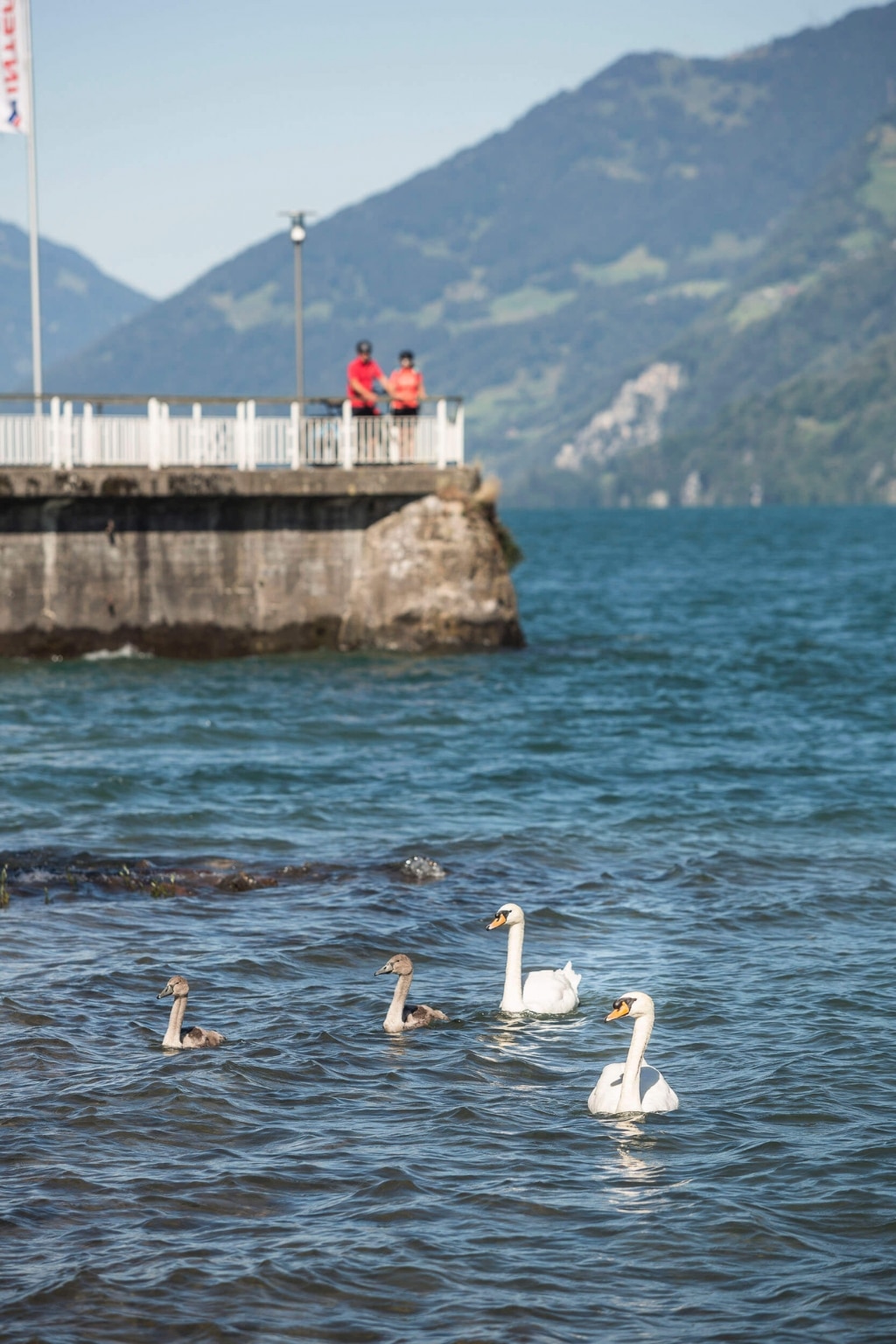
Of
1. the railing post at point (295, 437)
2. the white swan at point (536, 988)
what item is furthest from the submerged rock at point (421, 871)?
the railing post at point (295, 437)

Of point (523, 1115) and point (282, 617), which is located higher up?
point (282, 617)

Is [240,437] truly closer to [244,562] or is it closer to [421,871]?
[244,562]

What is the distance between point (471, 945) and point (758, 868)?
3984mm

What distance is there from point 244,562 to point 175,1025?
19.4m

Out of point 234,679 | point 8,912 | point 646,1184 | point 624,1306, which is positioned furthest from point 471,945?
point 234,679

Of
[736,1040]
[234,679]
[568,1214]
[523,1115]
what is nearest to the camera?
[568,1214]

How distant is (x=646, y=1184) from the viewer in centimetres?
919

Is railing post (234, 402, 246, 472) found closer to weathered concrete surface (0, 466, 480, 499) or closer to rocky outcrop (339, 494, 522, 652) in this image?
weathered concrete surface (0, 466, 480, 499)

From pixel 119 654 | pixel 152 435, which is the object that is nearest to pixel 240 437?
pixel 152 435

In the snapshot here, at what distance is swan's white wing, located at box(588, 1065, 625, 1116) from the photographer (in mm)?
10086

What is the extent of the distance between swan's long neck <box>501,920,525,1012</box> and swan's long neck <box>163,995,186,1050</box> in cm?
248

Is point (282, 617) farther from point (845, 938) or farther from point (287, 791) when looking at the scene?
point (845, 938)

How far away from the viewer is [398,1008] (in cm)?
1165

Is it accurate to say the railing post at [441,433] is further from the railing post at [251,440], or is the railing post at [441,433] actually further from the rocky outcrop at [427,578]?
the railing post at [251,440]
